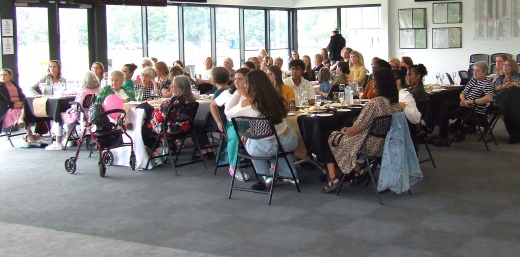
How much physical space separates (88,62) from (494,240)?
10227mm

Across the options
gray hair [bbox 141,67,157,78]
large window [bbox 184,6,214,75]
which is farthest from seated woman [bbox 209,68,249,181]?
large window [bbox 184,6,214,75]

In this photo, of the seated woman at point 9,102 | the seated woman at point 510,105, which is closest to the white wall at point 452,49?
the seated woman at point 510,105

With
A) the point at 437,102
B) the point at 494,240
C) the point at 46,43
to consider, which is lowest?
the point at 494,240

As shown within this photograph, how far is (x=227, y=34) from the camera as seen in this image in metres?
16.1

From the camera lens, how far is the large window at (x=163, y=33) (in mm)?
14398

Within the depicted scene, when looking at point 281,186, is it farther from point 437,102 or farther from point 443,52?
point 443,52

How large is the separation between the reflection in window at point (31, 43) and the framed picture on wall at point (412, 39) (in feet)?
27.5

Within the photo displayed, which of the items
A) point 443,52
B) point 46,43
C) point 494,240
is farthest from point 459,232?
point 443,52

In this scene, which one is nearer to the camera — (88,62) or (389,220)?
(389,220)

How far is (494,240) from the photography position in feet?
15.9

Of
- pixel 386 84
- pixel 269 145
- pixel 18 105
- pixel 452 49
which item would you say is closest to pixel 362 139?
pixel 386 84

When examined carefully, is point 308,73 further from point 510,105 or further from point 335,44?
point 335,44

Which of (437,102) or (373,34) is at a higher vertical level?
(373,34)

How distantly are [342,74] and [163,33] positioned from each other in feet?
18.7
